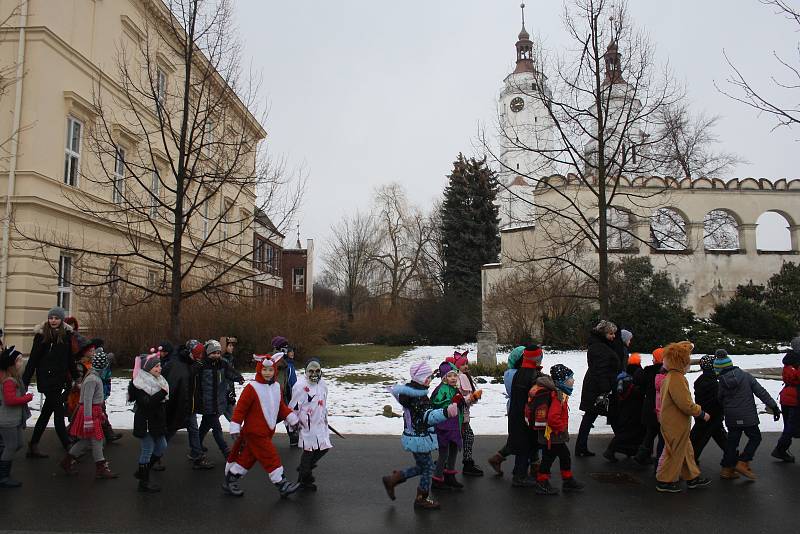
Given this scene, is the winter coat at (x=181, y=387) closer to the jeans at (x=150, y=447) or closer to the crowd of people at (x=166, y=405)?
the crowd of people at (x=166, y=405)

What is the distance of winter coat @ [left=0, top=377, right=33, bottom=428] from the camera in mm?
6129

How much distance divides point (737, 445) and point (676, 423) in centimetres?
122

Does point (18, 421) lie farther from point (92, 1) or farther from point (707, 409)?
point (92, 1)

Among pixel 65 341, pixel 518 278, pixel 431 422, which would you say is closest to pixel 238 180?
pixel 65 341

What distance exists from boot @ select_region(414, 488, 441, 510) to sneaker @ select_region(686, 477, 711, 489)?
2997mm

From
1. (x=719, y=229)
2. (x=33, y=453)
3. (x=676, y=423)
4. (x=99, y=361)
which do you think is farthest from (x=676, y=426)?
(x=719, y=229)

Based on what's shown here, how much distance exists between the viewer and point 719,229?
3180 centimetres

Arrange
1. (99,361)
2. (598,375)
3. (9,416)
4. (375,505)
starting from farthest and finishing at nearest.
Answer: (598,375)
(99,361)
(9,416)
(375,505)

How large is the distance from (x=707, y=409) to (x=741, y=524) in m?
1.94

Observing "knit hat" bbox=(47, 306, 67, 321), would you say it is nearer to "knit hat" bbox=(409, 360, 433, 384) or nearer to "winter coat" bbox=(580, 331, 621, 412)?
"knit hat" bbox=(409, 360, 433, 384)

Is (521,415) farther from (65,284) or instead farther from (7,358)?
(65,284)

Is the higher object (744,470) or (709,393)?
(709,393)

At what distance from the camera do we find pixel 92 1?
1914 cm

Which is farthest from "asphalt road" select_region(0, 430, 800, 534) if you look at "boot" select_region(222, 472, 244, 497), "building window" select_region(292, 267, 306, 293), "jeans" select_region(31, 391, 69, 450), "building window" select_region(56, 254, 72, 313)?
"building window" select_region(292, 267, 306, 293)
